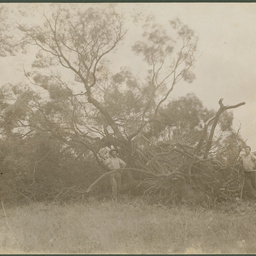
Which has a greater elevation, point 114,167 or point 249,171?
point 114,167

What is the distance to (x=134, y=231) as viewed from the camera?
696 cm

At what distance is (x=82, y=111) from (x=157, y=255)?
517cm

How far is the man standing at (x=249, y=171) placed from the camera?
360 inches

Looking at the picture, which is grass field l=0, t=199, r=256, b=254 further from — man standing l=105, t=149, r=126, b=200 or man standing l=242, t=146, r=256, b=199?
man standing l=105, t=149, r=126, b=200

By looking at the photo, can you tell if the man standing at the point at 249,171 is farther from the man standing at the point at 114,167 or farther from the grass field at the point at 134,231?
the man standing at the point at 114,167

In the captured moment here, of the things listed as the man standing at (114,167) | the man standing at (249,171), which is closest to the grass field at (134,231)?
the man standing at (249,171)

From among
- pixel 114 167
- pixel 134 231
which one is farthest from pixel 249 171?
pixel 134 231

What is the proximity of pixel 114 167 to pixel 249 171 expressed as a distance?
341 centimetres

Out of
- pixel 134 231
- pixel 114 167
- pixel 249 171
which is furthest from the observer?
pixel 114 167

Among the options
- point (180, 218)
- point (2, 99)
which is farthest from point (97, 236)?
point (2, 99)

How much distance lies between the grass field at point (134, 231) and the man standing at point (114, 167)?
1441 mm

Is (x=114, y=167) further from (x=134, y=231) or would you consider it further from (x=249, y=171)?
(x=249, y=171)

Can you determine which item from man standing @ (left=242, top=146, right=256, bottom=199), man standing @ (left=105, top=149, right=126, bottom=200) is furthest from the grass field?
man standing @ (left=105, top=149, right=126, bottom=200)

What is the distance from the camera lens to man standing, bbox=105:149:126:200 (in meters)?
10.0
